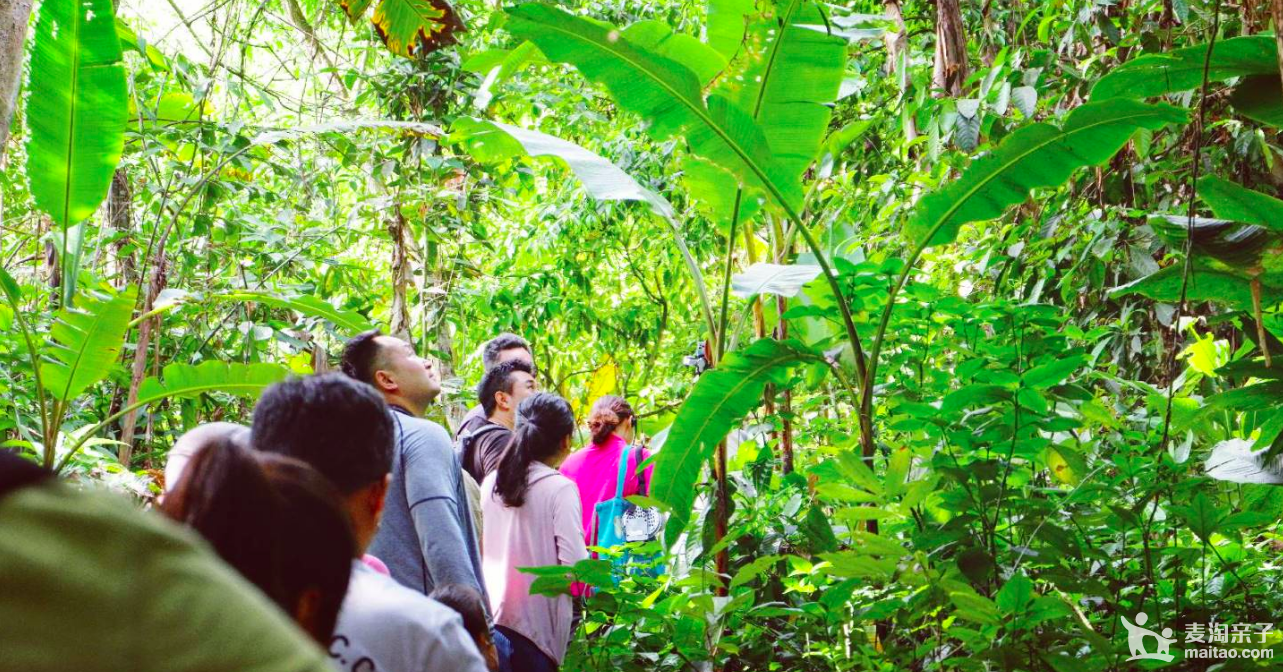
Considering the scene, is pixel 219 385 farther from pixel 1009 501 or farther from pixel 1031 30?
pixel 1031 30

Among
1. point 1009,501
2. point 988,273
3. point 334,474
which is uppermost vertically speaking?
point 988,273

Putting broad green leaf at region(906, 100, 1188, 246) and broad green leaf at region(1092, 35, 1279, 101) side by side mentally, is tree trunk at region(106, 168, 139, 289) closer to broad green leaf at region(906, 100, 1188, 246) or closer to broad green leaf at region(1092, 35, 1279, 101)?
broad green leaf at region(906, 100, 1188, 246)

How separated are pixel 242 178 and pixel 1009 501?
16.0ft

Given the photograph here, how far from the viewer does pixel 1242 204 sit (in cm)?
224

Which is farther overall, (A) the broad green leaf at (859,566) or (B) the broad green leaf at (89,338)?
(B) the broad green leaf at (89,338)

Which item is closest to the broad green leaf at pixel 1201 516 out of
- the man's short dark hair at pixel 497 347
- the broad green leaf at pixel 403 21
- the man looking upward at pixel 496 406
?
the man looking upward at pixel 496 406

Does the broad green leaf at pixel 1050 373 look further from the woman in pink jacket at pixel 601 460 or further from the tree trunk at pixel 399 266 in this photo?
the tree trunk at pixel 399 266

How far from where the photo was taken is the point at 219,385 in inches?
133

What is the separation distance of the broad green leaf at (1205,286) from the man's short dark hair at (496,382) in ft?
8.15

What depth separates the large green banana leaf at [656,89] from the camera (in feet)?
9.25

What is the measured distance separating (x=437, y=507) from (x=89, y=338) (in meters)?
1.28

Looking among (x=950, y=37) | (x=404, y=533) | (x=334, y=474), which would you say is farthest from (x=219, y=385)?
(x=950, y=37)

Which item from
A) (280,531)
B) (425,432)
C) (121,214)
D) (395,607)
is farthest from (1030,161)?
(121,214)

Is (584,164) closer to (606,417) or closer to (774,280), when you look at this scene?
(774,280)
